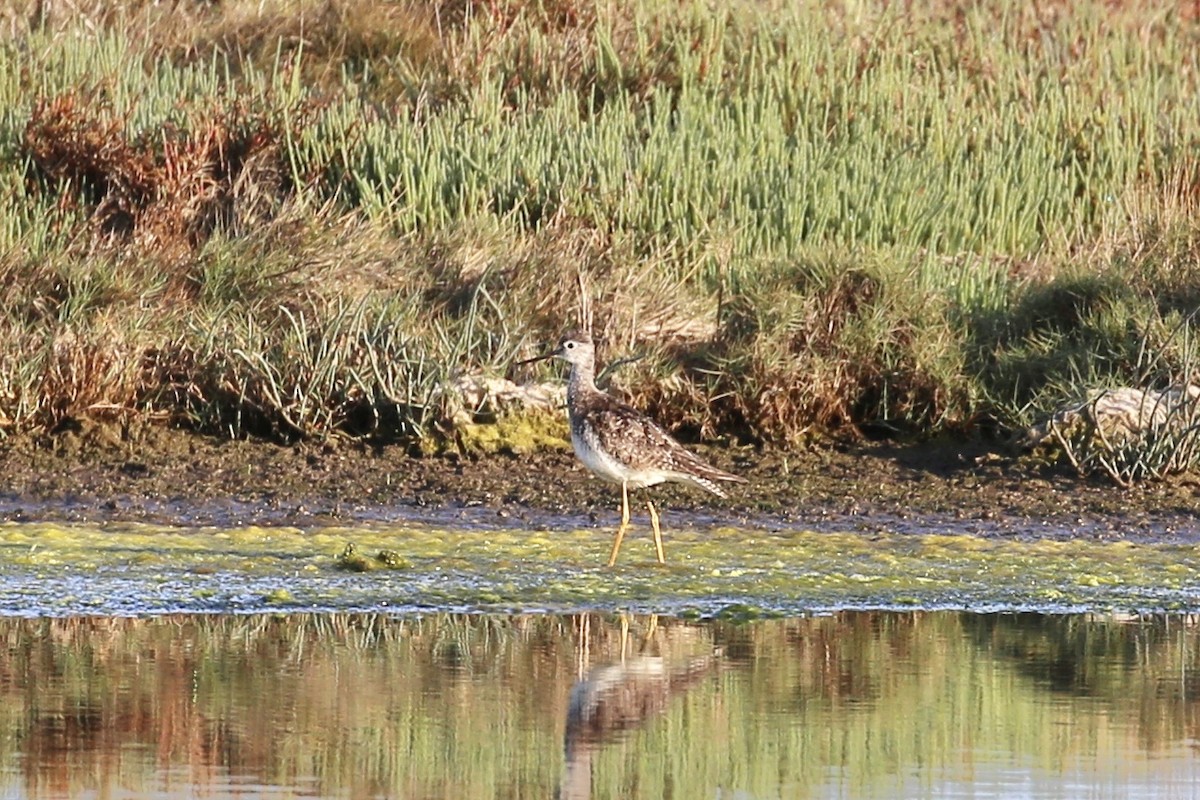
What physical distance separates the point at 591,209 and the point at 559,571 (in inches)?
161

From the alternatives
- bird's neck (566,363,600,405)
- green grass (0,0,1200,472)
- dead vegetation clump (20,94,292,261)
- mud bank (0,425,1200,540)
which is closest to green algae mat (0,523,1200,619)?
mud bank (0,425,1200,540)

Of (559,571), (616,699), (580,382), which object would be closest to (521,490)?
(580,382)

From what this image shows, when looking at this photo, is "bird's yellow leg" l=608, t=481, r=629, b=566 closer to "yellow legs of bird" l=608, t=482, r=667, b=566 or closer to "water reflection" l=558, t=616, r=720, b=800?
"yellow legs of bird" l=608, t=482, r=667, b=566

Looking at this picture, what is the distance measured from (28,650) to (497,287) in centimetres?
476

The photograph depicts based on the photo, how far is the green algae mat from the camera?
8094mm

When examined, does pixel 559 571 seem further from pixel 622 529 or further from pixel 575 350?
pixel 575 350

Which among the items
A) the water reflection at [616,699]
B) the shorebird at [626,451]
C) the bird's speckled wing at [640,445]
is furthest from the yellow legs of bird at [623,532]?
the water reflection at [616,699]

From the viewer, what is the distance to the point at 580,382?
9.84m

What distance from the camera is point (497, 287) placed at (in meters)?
11.5

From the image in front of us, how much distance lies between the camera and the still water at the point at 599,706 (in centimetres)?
559

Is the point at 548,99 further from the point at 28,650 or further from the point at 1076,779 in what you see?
the point at 1076,779

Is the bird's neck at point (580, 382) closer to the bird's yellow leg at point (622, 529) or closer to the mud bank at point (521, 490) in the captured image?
the bird's yellow leg at point (622, 529)

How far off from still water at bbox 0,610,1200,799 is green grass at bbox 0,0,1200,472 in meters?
3.21

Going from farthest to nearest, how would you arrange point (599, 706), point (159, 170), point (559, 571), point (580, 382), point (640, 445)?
point (159, 170) < point (580, 382) < point (640, 445) < point (559, 571) < point (599, 706)
